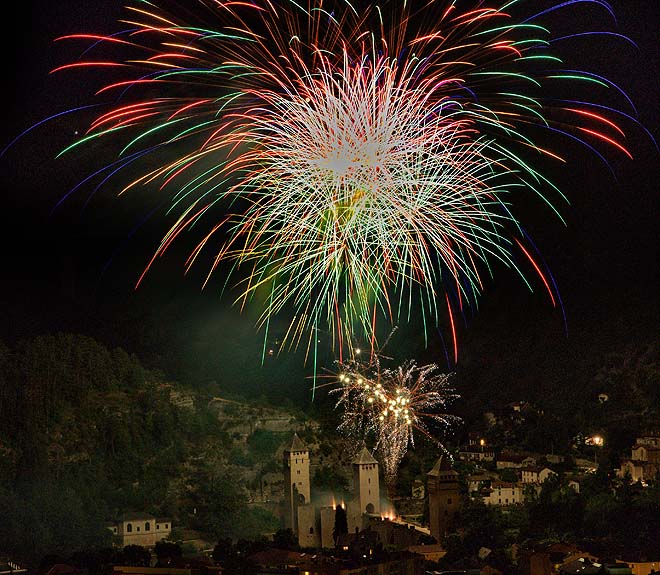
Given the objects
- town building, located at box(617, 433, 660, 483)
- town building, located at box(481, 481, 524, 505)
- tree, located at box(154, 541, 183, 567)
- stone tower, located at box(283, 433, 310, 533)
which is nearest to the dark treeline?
stone tower, located at box(283, 433, 310, 533)

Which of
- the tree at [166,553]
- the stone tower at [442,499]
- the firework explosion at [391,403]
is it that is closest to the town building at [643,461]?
the stone tower at [442,499]

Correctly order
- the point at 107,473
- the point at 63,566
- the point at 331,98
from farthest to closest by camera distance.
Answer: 1. the point at 107,473
2. the point at 63,566
3. the point at 331,98

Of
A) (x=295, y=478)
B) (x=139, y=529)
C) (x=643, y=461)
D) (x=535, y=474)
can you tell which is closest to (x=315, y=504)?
(x=295, y=478)

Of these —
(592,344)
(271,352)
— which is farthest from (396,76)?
(271,352)

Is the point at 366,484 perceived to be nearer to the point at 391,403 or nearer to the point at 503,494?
the point at 391,403

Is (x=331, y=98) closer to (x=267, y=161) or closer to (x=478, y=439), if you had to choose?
(x=267, y=161)

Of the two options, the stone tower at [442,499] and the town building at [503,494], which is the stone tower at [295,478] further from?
the town building at [503,494]

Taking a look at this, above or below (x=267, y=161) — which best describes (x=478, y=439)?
below
